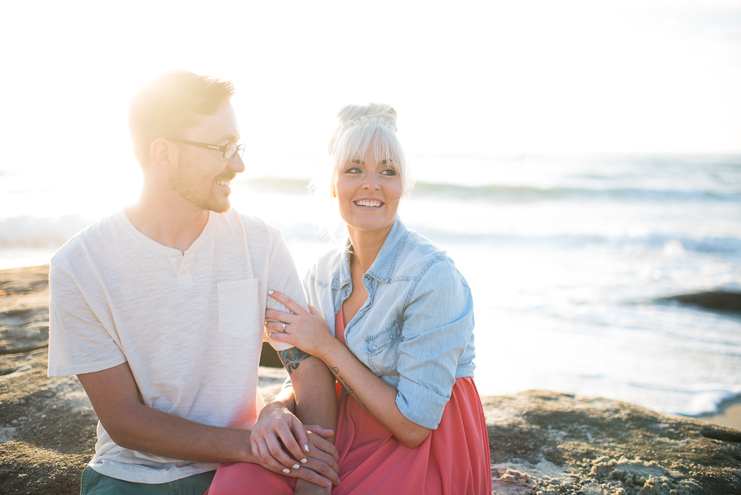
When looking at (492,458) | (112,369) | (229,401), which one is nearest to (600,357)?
(492,458)

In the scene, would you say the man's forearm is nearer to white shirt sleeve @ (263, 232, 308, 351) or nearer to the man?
the man

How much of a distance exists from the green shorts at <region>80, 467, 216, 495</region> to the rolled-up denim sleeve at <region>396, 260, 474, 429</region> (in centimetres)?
85

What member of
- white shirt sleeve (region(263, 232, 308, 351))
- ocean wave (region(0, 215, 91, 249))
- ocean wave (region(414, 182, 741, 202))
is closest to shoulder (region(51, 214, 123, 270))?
white shirt sleeve (region(263, 232, 308, 351))

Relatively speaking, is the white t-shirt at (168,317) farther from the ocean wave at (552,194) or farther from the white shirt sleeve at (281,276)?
the ocean wave at (552,194)

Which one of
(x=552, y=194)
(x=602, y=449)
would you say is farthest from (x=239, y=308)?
(x=552, y=194)

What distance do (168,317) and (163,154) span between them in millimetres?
661

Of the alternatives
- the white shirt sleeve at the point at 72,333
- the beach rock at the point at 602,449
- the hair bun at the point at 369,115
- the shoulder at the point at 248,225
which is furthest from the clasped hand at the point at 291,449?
the hair bun at the point at 369,115

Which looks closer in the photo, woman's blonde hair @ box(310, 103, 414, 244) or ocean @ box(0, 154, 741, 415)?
woman's blonde hair @ box(310, 103, 414, 244)

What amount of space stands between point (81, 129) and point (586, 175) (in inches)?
1018

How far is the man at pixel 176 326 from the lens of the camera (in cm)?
186

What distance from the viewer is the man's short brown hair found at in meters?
1.95

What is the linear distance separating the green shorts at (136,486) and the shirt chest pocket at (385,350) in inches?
32.6

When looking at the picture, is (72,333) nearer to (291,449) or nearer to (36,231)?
(291,449)

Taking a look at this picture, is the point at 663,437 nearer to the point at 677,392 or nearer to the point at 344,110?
the point at 677,392
